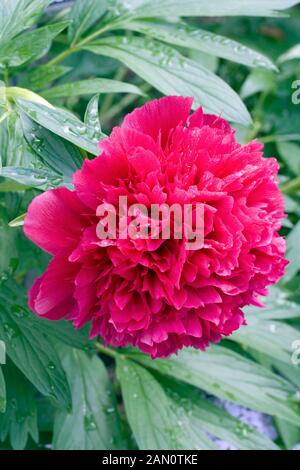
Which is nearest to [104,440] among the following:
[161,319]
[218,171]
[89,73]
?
[161,319]

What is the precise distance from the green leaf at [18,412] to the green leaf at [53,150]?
0.36m

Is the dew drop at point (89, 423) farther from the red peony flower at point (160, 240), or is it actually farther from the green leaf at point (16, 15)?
the green leaf at point (16, 15)

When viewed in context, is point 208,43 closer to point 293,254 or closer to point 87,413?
point 293,254

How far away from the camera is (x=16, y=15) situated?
0.79m

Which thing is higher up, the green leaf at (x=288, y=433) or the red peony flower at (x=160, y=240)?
the red peony flower at (x=160, y=240)

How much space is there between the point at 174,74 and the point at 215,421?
521mm

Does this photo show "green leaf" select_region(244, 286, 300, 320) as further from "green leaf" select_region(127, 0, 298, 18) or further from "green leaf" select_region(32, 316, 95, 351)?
"green leaf" select_region(127, 0, 298, 18)

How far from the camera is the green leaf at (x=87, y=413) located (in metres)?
0.98

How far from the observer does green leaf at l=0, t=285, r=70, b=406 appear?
795 millimetres

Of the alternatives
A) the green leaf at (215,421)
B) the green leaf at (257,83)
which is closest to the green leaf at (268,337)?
the green leaf at (215,421)

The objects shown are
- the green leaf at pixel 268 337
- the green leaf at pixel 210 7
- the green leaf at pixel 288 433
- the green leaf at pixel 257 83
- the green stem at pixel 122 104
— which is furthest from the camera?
the green stem at pixel 122 104

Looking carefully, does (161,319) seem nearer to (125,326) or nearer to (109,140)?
(125,326)

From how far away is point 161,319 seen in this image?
652mm

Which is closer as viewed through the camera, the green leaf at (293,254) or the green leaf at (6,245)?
→ the green leaf at (6,245)
